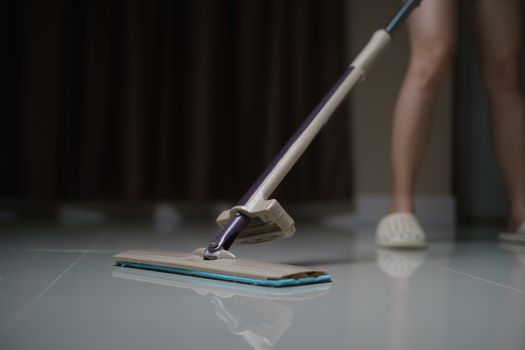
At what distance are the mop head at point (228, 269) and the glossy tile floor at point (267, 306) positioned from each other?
1cm

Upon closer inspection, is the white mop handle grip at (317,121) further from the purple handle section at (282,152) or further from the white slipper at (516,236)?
the white slipper at (516,236)

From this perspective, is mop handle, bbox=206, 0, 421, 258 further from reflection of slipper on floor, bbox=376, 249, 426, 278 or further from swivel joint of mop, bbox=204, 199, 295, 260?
reflection of slipper on floor, bbox=376, 249, 426, 278

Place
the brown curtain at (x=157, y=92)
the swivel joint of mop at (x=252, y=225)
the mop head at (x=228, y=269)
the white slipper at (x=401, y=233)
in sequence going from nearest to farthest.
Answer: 1. the mop head at (x=228, y=269)
2. the swivel joint of mop at (x=252, y=225)
3. the white slipper at (x=401, y=233)
4. the brown curtain at (x=157, y=92)

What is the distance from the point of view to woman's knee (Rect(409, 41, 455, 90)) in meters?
1.57

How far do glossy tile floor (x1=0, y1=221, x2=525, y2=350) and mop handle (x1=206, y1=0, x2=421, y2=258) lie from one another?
0.10 metres

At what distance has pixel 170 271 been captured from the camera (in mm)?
1014

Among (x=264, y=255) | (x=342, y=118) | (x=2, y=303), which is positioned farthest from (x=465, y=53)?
(x=2, y=303)

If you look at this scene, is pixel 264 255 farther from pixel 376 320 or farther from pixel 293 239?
pixel 376 320

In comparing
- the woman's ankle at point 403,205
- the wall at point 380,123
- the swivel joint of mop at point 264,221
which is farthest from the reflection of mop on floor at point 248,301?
the wall at point 380,123

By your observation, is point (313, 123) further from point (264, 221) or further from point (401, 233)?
point (401, 233)

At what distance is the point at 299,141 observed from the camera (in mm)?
1140

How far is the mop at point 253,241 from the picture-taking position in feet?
2.99

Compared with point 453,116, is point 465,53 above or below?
above

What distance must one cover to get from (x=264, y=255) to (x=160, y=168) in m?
1.26
